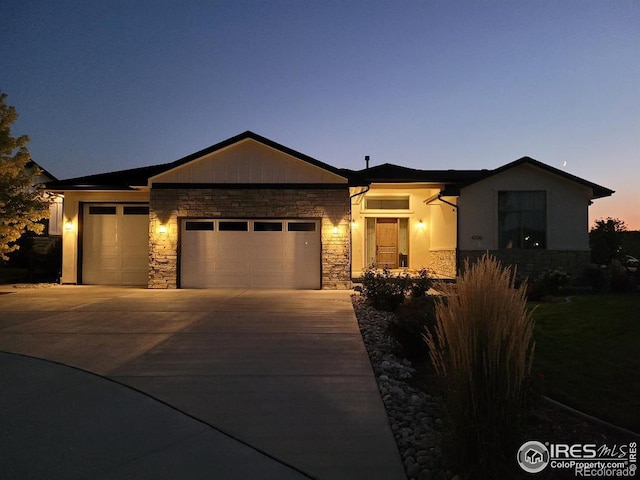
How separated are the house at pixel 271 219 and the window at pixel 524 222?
4 cm

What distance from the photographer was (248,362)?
5.75 metres

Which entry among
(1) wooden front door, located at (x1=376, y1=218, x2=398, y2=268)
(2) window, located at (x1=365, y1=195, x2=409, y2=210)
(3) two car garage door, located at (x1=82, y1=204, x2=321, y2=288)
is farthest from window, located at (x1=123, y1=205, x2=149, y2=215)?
(1) wooden front door, located at (x1=376, y1=218, x2=398, y2=268)

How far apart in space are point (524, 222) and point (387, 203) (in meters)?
5.73

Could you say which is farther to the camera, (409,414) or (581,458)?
(409,414)

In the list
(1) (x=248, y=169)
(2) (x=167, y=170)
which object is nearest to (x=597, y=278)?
(1) (x=248, y=169)

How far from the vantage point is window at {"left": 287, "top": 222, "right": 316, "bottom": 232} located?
14.3 meters

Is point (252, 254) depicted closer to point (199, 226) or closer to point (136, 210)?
point (199, 226)

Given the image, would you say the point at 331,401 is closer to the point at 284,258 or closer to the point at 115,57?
the point at 284,258

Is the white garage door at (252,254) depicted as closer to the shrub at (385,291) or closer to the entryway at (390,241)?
the shrub at (385,291)

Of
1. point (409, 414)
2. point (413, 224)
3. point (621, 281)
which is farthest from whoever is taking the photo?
point (413, 224)

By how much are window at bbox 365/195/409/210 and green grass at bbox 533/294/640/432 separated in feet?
31.3

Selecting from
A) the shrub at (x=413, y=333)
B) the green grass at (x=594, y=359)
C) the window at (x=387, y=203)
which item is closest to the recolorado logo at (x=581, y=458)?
the green grass at (x=594, y=359)

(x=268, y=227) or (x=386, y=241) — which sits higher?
(x=268, y=227)

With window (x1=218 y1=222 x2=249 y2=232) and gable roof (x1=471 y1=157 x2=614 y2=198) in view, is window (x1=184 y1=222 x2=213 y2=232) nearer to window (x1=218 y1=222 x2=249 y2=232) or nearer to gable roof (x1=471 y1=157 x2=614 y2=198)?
window (x1=218 y1=222 x2=249 y2=232)
